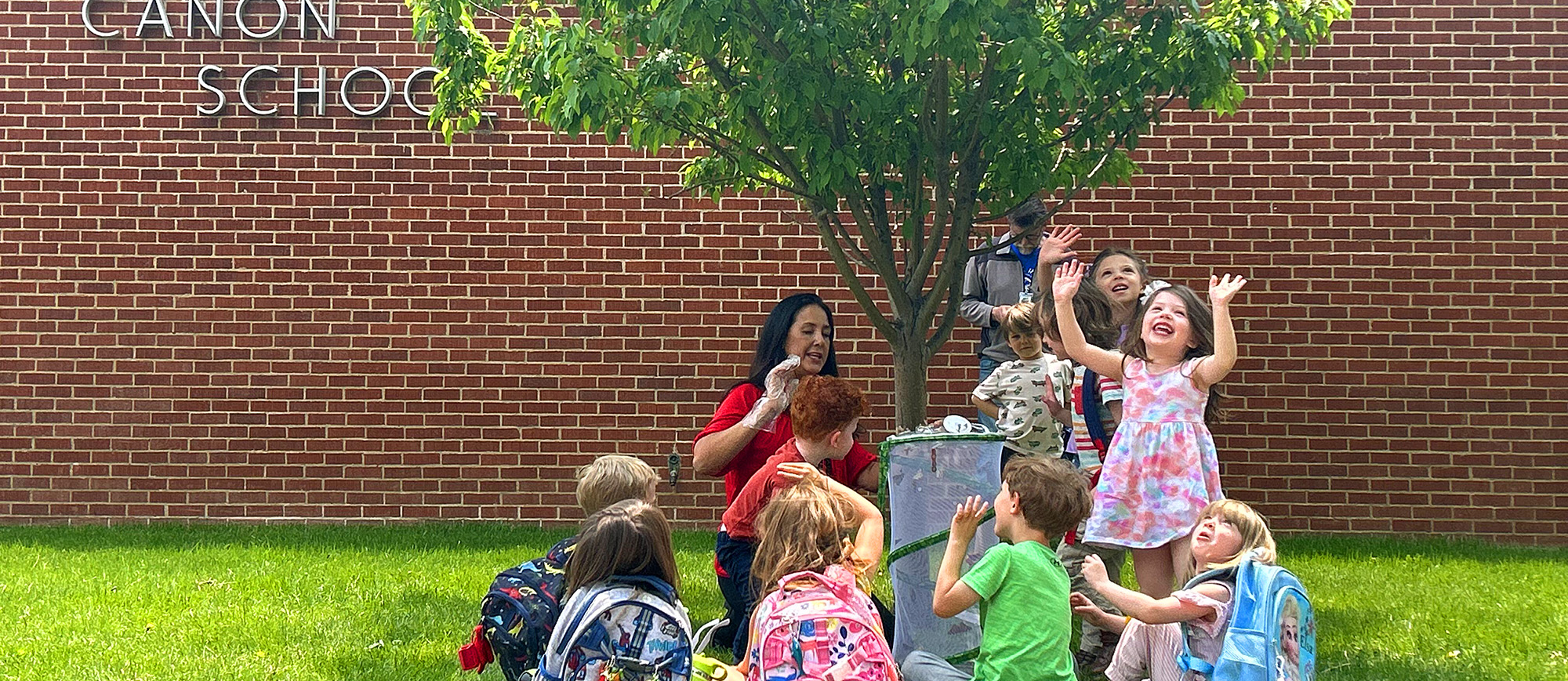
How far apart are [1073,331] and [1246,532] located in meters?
1.04

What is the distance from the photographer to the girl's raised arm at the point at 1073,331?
4617 millimetres

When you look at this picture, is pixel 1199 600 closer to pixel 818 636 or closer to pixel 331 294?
pixel 818 636

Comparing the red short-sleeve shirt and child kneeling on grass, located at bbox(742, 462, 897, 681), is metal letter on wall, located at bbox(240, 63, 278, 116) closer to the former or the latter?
the red short-sleeve shirt

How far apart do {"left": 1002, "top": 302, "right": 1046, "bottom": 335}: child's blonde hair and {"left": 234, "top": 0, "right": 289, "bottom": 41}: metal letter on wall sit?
17.0ft

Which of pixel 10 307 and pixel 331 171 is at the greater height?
pixel 331 171

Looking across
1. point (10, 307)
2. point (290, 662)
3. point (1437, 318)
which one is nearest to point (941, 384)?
point (1437, 318)

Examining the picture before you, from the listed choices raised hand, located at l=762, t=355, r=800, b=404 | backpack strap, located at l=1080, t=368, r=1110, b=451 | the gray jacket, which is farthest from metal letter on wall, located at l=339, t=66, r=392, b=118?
backpack strap, located at l=1080, t=368, r=1110, b=451

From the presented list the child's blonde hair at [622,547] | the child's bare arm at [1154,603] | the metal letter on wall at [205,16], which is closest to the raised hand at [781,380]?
the child's blonde hair at [622,547]

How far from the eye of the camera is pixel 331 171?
8.62 meters

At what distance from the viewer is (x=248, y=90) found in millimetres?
8617

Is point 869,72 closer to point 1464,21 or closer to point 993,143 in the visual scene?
point 993,143

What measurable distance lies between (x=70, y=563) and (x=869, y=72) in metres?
4.80

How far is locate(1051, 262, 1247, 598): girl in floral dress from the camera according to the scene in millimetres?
4516

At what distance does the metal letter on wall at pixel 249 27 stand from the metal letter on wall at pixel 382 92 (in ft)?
1.61
